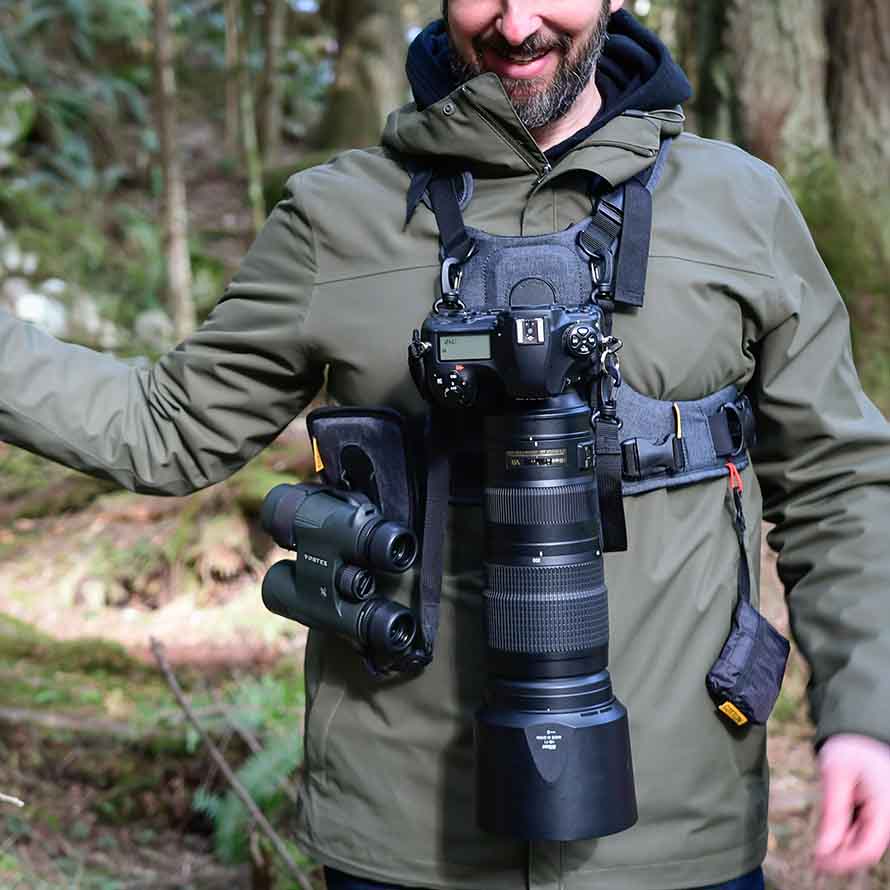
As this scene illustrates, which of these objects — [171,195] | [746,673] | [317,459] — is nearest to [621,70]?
[317,459]

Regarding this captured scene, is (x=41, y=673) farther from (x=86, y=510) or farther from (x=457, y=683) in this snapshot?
(x=457, y=683)

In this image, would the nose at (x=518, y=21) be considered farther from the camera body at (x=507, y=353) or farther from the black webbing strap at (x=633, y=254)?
the camera body at (x=507, y=353)

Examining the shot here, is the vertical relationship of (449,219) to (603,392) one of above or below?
above

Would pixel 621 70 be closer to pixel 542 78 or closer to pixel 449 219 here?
pixel 542 78

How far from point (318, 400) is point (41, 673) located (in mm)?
2436

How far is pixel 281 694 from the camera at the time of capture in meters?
5.05

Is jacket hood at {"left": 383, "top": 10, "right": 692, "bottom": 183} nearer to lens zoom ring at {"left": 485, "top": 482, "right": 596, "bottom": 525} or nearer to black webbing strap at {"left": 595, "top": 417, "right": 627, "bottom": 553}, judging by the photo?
black webbing strap at {"left": 595, "top": 417, "right": 627, "bottom": 553}

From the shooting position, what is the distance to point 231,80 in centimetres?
1403

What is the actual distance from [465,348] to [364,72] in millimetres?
13190

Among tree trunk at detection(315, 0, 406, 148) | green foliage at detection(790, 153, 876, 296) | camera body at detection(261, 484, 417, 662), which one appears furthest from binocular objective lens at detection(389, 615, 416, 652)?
tree trunk at detection(315, 0, 406, 148)

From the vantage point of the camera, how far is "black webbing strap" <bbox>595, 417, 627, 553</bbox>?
2.12 metres

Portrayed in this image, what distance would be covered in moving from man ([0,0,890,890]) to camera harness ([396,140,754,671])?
41mm

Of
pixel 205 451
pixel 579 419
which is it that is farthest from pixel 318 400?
pixel 579 419

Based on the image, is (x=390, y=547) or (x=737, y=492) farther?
(x=737, y=492)
